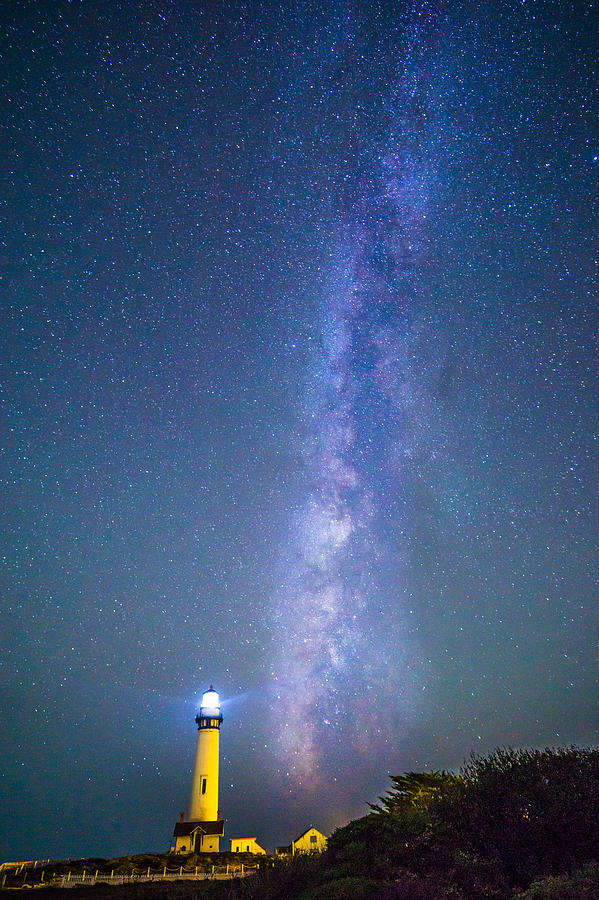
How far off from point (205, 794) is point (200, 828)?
8.74 ft

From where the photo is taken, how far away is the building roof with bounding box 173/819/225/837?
37.2m

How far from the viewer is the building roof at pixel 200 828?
3725 cm

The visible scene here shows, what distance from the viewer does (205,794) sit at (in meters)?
39.9

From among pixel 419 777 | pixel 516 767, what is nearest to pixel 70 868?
pixel 419 777

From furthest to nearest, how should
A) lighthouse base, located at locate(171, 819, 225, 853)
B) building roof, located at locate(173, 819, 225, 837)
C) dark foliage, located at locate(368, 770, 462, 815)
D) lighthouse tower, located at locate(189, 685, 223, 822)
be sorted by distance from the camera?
lighthouse tower, located at locate(189, 685, 223, 822)
building roof, located at locate(173, 819, 225, 837)
lighthouse base, located at locate(171, 819, 225, 853)
dark foliage, located at locate(368, 770, 462, 815)

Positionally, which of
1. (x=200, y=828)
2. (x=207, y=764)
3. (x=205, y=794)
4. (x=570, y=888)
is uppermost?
(x=207, y=764)

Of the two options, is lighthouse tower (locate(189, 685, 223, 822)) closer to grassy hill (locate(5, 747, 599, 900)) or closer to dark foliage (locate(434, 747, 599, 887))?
grassy hill (locate(5, 747, 599, 900))

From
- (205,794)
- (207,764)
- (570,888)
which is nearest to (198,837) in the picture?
(205,794)

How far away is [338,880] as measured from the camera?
11.1 meters

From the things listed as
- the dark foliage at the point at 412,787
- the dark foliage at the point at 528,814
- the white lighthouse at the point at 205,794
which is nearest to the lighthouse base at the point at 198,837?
the white lighthouse at the point at 205,794

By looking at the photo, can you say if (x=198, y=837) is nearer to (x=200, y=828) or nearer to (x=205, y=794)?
(x=200, y=828)

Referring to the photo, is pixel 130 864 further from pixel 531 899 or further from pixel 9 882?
pixel 531 899

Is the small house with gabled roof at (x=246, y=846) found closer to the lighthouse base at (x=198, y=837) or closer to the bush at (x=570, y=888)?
the lighthouse base at (x=198, y=837)

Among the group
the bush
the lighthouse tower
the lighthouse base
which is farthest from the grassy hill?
the lighthouse tower
